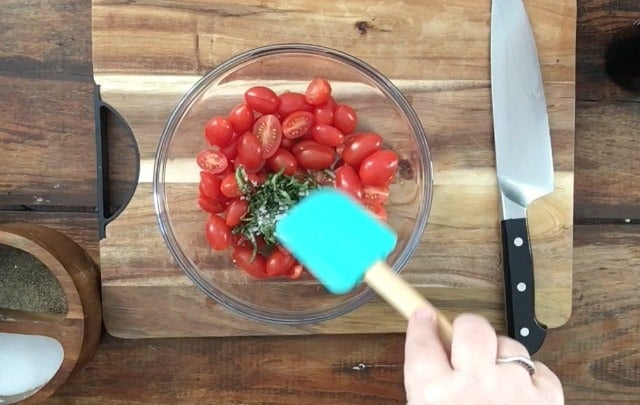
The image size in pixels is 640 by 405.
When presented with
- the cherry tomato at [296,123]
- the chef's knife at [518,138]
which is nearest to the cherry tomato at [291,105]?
the cherry tomato at [296,123]

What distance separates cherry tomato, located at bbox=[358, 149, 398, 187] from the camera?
1.01m

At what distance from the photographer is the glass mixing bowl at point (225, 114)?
105cm

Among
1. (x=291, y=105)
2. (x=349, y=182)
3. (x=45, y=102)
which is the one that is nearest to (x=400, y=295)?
(x=349, y=182)

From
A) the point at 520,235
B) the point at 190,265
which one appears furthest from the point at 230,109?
the point at 520,235

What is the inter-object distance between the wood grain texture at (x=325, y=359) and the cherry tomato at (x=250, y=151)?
28 cm

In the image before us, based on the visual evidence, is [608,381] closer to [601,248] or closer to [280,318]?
[601,248]

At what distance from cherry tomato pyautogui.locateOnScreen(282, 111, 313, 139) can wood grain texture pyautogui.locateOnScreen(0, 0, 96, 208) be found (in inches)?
11.8

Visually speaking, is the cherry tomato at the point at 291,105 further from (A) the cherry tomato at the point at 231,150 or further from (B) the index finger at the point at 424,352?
(B) the index finger at the point at 424,352

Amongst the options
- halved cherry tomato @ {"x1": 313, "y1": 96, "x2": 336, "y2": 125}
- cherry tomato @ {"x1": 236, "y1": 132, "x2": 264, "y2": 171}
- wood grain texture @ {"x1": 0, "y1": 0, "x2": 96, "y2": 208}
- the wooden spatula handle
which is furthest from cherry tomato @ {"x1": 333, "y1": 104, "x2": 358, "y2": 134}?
wood grain texture @ {"x1": 0, "y1": 0, "x2": 96, "y2": 208}

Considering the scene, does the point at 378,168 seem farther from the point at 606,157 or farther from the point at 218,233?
the point at 606,157

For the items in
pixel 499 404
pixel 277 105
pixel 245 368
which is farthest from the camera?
pixel 245 368

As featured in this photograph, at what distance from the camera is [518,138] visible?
107cm

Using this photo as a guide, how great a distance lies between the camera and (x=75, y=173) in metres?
1.12

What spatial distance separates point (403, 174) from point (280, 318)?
26cm
